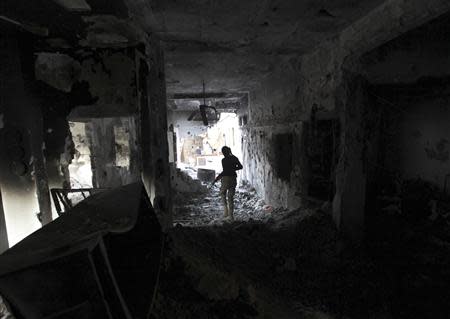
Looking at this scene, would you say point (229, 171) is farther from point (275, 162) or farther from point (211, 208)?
point (211, 208)

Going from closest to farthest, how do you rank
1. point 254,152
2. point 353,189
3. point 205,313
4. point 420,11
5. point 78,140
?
point 205,313 < point 420,11 < point 353,189 < point 254,152 < point 78,140

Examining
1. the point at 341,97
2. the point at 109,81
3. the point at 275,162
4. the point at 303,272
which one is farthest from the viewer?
the point at 275,162

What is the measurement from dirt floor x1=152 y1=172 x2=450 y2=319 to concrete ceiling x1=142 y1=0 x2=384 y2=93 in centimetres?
222

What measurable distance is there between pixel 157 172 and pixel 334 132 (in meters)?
2.39

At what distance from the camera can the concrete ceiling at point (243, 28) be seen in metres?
2.49

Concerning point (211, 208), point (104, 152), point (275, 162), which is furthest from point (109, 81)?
point (211, 208)

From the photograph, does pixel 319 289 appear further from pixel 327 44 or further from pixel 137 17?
pixel 137 17

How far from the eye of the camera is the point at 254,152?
7711 millimetres

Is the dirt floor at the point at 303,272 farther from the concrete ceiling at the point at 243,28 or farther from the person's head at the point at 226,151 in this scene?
the person's head at the point at 226,151

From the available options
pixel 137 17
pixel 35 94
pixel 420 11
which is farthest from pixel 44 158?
pixel 420 11

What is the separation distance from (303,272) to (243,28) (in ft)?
9.28

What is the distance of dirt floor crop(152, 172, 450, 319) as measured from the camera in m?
2.10

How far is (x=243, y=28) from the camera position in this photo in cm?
306

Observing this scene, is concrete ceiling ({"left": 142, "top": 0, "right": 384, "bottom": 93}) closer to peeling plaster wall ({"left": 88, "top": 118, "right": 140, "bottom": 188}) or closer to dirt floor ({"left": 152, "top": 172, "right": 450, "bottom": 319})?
peeling plaster wall ({"left": 88, "top": 118, "right": 140, "bottom": 188})
